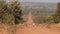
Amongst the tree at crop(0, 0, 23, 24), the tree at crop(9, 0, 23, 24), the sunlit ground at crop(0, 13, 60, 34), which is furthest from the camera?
the tree at crop(9, 0, 23, 24)

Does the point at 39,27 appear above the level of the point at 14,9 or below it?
below

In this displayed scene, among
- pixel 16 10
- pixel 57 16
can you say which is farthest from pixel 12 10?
pixel 57 16

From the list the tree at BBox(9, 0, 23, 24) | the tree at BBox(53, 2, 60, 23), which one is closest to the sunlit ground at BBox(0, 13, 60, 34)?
the tree at BBox(53, 2, 60, 23)

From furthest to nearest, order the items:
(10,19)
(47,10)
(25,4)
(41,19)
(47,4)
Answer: (47,4)
(47,10)
(25,4)
(41,19)
(10,19)

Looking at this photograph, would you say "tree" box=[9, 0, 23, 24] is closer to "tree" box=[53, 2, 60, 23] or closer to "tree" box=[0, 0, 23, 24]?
"tree" box=[0, 0, 23, 24]

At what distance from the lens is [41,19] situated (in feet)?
49.0

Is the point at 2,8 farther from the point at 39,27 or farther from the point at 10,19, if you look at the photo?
the point at 39,27

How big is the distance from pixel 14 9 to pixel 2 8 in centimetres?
88

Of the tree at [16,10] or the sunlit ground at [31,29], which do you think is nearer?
the sunlit ground at [31,29]

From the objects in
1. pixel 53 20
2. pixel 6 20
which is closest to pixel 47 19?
pixel 53 20

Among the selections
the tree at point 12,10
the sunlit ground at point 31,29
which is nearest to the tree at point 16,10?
the tree at point 12,10

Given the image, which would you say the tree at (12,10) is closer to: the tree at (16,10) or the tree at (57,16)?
the tree at (16,10)

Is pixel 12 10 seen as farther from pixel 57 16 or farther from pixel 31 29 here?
pixel 57 16

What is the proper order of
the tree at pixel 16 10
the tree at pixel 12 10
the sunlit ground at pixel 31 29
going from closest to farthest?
the sunlit ground at pixel 31 29
the tree at pixel 12 10
the tree at pixel 16 10
